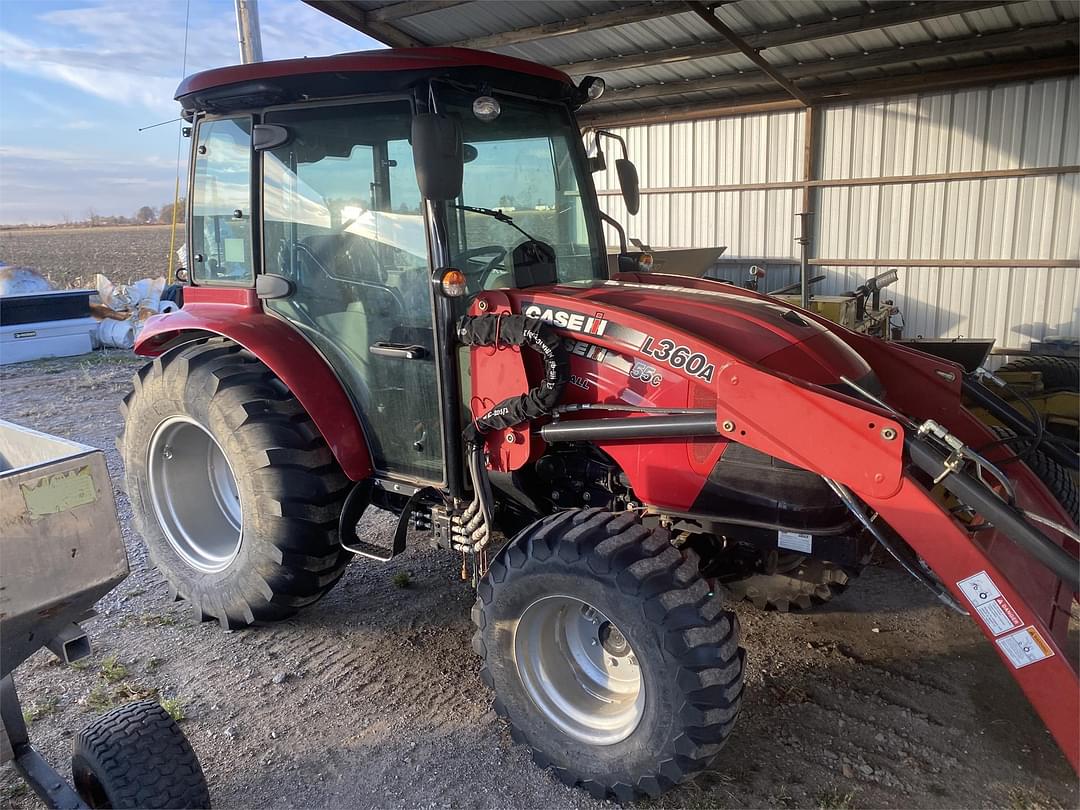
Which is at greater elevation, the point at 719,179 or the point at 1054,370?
the point at 719,179

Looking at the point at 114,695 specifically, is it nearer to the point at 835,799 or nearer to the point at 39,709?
the point at 39,709

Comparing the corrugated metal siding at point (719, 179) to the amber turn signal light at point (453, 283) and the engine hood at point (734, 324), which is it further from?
the amber turn signal light at point (453, 283)

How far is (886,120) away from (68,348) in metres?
11.3

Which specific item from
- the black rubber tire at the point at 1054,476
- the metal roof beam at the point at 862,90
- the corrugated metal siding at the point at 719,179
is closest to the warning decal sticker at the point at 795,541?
the black rubber tire at the point at 1054,476

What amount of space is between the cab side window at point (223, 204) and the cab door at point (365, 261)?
0.51ft

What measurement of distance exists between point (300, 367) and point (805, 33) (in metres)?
6.06

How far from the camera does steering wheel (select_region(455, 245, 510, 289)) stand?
298cm

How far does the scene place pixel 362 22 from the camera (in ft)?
22.2

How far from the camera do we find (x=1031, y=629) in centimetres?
210

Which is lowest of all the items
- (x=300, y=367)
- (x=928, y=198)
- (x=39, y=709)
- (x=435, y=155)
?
(x=39, y=709)

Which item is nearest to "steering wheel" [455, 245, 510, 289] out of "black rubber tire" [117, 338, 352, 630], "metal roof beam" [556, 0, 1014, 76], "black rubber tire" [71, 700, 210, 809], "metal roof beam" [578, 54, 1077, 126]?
"black rubber tire" [117, 338, 352, 630]

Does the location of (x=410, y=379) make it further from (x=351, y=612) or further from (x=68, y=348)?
(x=68, y=348)

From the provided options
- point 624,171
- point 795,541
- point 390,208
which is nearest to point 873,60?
point 624,171

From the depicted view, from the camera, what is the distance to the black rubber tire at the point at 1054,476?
10.3 ft
